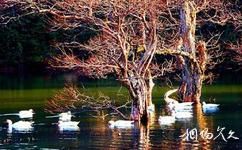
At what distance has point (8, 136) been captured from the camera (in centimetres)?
2636

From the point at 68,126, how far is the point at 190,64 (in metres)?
13.3

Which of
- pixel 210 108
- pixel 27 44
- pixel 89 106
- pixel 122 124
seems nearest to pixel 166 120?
pixel 122 124

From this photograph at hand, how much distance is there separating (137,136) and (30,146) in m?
3.80

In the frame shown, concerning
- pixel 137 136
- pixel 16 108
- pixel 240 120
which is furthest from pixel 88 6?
pixel 16 108

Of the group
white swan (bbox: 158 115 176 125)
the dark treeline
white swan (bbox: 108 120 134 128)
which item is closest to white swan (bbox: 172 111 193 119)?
white swan (bbox: 158 115 176 125)

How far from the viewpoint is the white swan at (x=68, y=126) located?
2776 centimetres

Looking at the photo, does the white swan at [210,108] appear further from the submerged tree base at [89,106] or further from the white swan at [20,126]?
the white swan at [20,126]

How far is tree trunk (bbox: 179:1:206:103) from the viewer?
39531mm

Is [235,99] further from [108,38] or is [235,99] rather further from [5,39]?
[5,39]

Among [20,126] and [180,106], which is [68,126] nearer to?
[20,126]

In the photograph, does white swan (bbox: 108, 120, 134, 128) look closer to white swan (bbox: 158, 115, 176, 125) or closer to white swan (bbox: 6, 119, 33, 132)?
white swan (bbox: 158, 115, 176, 125)

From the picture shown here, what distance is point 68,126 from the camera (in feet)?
92.7

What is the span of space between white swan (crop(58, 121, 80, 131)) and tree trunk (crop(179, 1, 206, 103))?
39.7 ft
